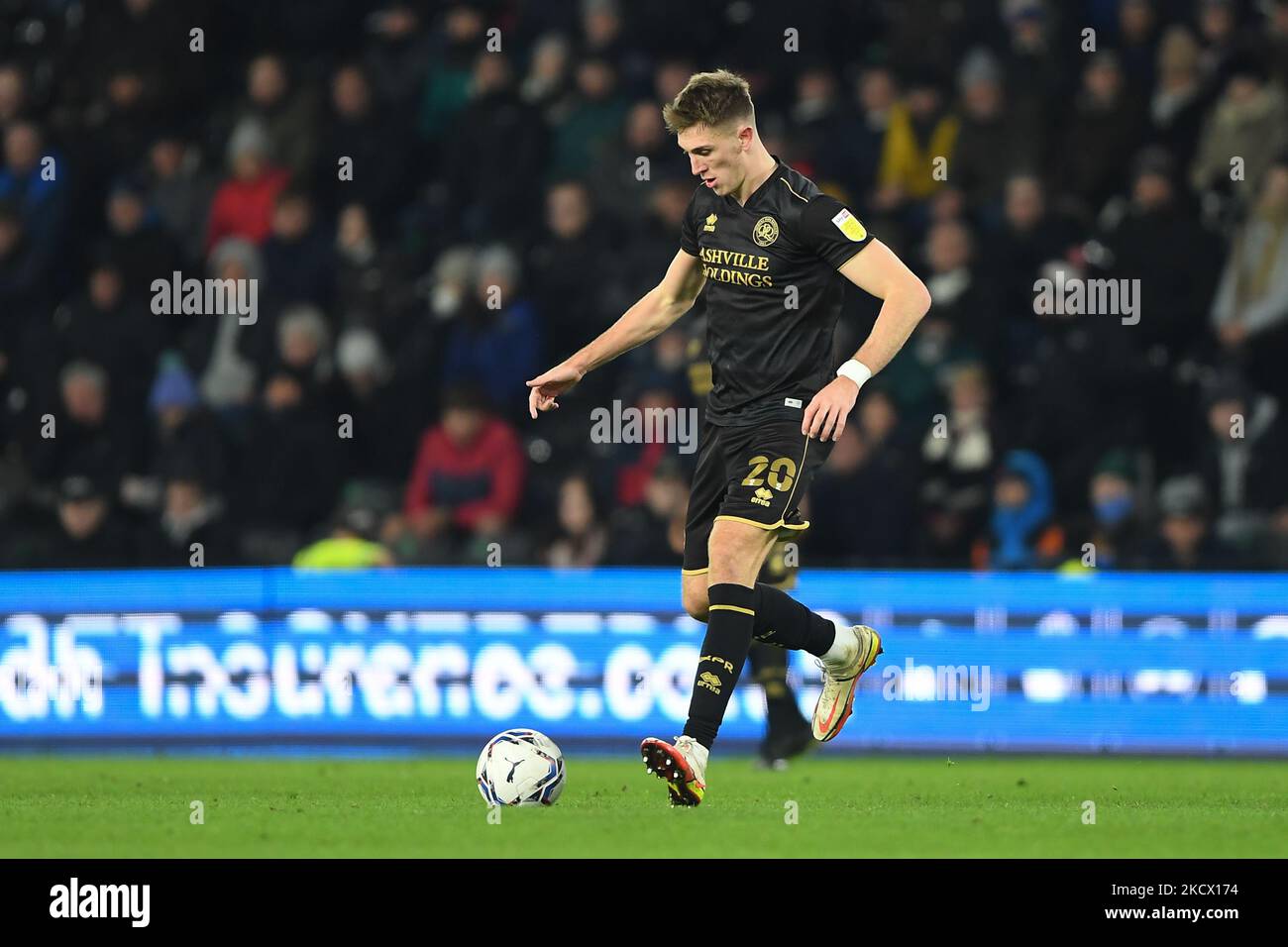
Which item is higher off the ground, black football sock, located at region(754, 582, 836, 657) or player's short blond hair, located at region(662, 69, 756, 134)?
player's short blond hair, located at region(662, 69, 756, 134)

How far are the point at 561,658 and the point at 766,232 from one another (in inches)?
152

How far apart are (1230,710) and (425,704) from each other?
3.88 meters

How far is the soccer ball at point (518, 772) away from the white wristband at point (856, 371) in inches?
65.6

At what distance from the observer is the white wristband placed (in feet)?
23.3

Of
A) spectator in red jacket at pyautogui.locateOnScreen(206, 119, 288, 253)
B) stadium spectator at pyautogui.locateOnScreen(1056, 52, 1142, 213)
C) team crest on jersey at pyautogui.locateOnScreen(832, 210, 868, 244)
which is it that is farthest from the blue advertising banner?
spectator in red jacket at pyautogui.locateOnScreen(206, 119, 288, 253)

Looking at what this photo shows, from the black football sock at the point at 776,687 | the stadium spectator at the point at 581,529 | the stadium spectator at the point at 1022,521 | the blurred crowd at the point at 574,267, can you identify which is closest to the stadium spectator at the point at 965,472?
Answer: the blurred crowd at the point at 574,267

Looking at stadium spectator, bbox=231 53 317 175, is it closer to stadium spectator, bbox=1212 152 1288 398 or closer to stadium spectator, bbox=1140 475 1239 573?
stadium spectator, bbox=1212 152 1288 398

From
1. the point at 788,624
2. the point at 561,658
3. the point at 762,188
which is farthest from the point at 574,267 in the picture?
the point at 788,624

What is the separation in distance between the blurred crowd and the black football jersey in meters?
3.78

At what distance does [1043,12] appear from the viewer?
13531 mm

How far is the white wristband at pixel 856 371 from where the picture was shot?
23.3ft

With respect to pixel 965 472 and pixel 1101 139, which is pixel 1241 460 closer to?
pixel 965 472

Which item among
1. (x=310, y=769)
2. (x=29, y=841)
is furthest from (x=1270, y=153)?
(x=29, y=841)

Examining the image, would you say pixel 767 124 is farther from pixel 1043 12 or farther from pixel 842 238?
pixel 842 238
